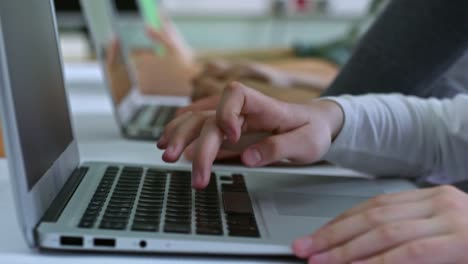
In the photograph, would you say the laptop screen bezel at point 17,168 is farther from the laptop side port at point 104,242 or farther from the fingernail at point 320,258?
the fingernail at point 320,258

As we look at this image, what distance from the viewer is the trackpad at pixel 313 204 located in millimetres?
501

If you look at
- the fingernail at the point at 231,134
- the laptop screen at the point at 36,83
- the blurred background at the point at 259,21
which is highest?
the laptop screen at the point at 36,83

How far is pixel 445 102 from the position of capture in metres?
0.70

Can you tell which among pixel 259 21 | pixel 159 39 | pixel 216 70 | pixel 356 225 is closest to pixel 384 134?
pixel 356 225

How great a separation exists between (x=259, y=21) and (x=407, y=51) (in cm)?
285

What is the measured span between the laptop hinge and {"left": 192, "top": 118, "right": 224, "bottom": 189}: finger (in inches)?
3.8

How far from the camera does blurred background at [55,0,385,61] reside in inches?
137

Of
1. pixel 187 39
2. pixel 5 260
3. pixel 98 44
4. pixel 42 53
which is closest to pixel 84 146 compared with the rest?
pixel 98 44

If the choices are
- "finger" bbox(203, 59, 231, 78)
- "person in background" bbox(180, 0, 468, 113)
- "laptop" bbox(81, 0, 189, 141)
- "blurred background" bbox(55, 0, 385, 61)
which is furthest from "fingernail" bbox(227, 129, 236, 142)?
"blurred background" bbox(55, 0, 385, 61)

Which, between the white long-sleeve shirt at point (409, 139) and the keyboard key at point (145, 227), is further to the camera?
the white long-sleeve shirt at point (409, 139)

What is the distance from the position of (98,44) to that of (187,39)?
106 inches

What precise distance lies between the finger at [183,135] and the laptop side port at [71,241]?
4.7 inches

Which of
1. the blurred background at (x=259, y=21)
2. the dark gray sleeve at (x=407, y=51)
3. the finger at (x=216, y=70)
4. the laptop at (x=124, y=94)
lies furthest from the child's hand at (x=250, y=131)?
the blurred background at (x=259, y=21)

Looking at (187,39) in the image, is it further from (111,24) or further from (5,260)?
(5,260)
